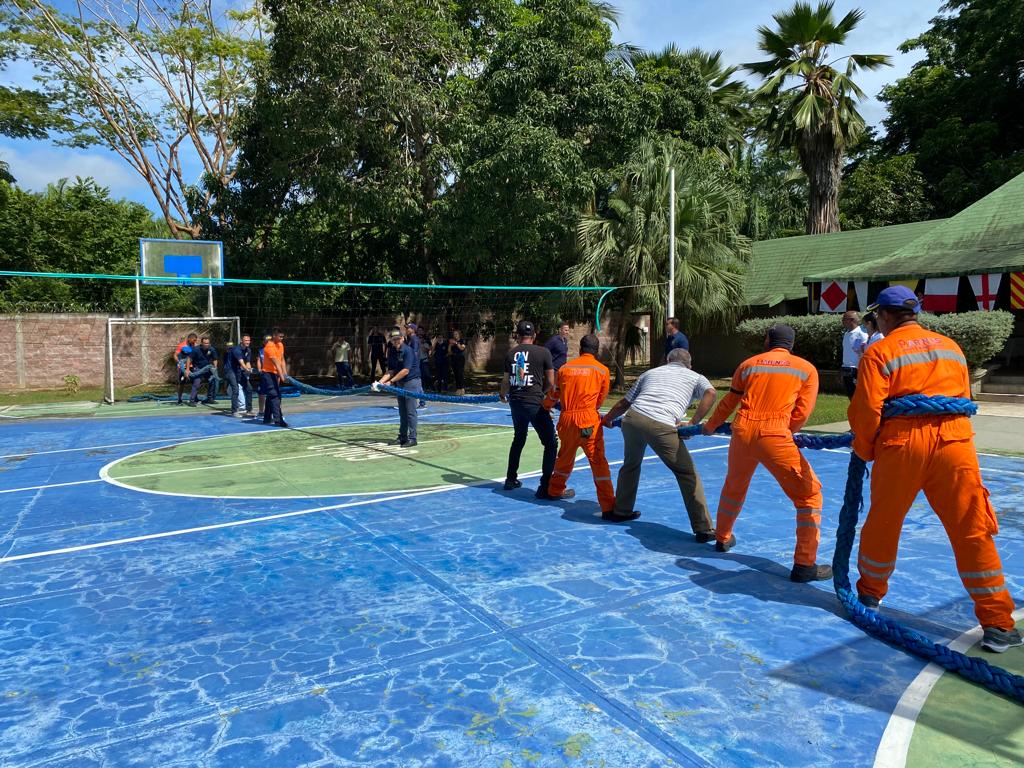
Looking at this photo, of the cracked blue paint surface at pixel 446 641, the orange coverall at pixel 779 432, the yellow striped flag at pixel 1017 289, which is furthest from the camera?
the yellow striped flag at pixel 1017 289

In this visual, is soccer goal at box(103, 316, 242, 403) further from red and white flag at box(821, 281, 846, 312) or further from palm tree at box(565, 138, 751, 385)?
red and white flag at box(821, 281, 846, 312)

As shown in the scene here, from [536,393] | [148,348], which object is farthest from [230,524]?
[148,348]

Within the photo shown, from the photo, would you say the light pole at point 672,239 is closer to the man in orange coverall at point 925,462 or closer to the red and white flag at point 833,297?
the red and white flag at point 833,297

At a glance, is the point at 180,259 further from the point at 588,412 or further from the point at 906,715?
the point at 906,715

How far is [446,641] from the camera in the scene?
436 centimetres

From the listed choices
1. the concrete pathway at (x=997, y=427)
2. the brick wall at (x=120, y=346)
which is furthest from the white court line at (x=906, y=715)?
the brick wall at (x=120, y=346)

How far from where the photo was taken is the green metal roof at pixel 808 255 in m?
21.7

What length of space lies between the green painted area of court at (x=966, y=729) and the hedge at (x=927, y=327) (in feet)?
44.2

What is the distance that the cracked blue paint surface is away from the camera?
3.35 meters

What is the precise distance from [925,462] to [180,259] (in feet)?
61.2

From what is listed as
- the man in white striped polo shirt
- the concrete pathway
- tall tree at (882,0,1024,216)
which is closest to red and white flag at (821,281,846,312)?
the concrete pathway

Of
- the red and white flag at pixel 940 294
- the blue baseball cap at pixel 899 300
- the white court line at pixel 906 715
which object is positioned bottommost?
the white court line at pixel 906 715

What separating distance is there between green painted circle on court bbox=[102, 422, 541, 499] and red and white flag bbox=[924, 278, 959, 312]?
1089 cm

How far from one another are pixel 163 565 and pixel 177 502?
7.58 ft
